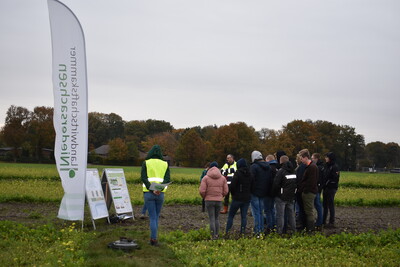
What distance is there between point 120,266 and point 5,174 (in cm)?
2598

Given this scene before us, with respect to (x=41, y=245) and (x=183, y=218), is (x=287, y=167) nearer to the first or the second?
(x=183, y=218)

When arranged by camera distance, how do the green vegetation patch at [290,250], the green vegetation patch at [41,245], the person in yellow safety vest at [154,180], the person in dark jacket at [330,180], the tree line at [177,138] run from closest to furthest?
the green vegetation patch at [41,245], the green vegetation patch at [290,250], the person in yellow safety vest at [154,180], the person in dark jacket at [330,180], the tree line at [177,138]

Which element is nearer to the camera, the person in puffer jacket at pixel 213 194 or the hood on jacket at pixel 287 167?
the person in puffer jacket at pixel 213 194

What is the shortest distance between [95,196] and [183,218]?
11.9ft

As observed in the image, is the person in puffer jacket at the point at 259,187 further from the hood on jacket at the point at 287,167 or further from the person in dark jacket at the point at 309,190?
the person in dark jacket at the point at 309,190

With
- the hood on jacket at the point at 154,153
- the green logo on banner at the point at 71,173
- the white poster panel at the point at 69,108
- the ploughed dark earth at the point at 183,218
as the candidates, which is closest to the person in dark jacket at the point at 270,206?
the ploughed dark earth at the point at 183,218

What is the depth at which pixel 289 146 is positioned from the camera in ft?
308

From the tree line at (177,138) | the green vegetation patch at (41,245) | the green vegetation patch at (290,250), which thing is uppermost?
the tree line at (177,138)

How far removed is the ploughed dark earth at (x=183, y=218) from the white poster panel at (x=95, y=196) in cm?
43

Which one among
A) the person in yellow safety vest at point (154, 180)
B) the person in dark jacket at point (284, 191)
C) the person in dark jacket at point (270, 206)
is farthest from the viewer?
the person in dark jacket at point (270, 206)

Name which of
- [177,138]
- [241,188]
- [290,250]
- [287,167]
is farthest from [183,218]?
[177,138]

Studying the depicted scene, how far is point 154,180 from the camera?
985cm

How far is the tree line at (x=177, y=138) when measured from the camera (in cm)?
8450

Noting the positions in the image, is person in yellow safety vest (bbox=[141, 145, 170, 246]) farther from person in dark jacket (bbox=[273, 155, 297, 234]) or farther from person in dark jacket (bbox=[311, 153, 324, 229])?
person in dark jacket (bbox=[311, 153, 324, 229])
